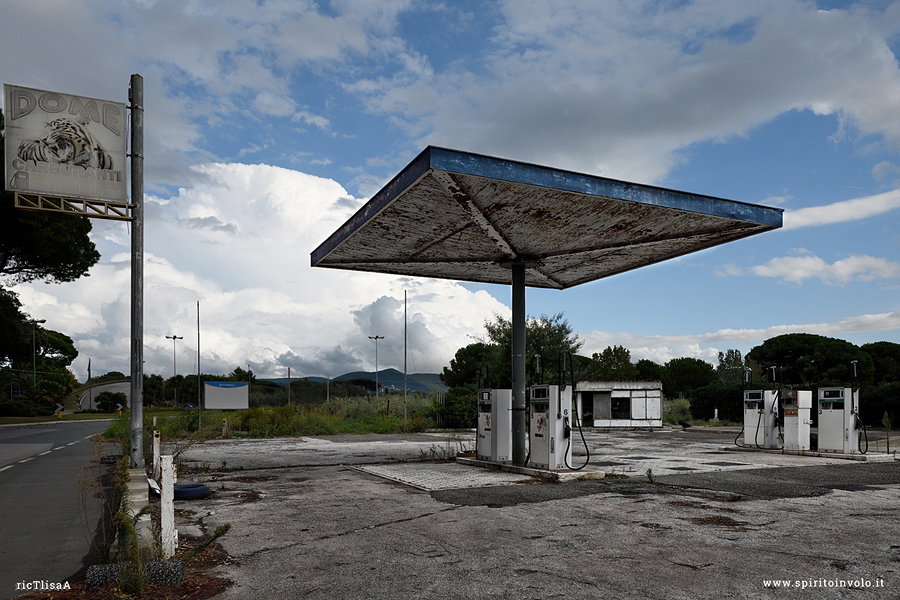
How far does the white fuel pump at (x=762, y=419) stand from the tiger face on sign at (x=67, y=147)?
63.4 feet

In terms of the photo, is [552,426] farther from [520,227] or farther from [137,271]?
[137,271]

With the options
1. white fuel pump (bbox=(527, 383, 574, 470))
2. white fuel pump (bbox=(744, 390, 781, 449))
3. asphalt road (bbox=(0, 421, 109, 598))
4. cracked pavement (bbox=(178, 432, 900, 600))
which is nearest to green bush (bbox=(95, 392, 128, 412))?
asphalt road (bbox=(0, 421, 109, 598))

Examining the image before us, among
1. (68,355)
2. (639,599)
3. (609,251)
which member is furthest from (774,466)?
(68,355)

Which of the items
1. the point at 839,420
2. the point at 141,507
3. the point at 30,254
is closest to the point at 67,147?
the point at 141,507

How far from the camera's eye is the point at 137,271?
1236 cm

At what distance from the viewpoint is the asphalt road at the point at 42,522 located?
6.02 m

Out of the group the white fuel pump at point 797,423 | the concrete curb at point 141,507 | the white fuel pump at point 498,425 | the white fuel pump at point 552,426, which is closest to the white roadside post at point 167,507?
the concrete curb at point 141,507

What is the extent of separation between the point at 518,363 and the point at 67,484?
31.2 ft

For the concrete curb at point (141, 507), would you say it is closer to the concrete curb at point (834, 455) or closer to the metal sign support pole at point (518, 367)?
the metal sign support pole at point (518, 367)

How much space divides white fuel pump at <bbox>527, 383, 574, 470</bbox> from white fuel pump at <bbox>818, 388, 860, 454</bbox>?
9.57 metres

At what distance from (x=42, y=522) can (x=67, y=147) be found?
7195mm

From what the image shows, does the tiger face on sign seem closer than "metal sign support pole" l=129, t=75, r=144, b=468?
Yes

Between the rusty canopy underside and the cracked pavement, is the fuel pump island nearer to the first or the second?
the rusty canopy underside

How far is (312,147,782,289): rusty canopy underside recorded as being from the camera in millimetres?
9414
